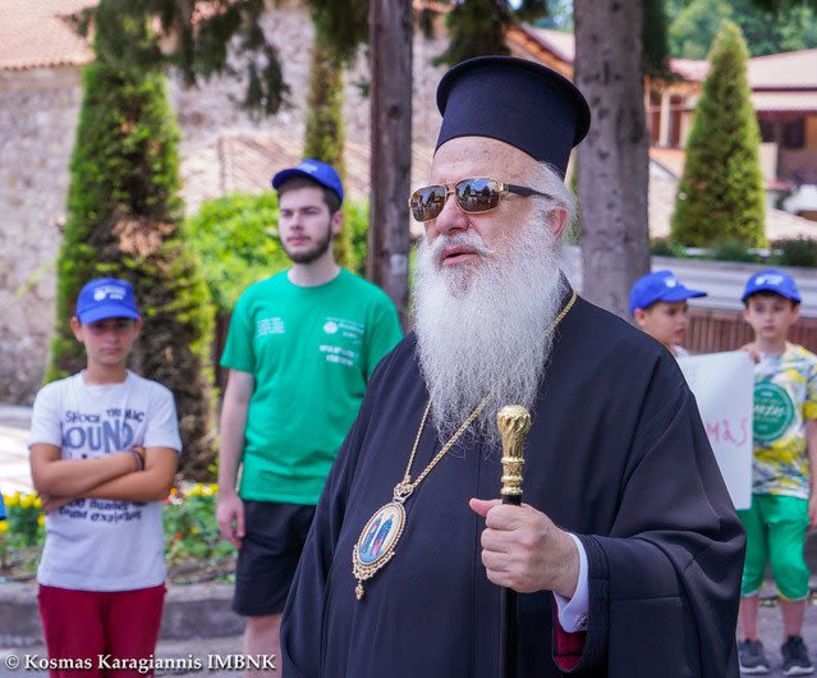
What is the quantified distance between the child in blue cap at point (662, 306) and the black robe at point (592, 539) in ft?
10.0

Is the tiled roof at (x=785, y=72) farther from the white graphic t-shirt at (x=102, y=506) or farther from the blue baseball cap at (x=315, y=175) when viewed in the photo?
the white graphic t-shirt at (x=102, y=506)

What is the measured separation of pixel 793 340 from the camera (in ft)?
43.1

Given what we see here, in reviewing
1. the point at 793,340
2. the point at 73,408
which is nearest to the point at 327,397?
the point at 73,408

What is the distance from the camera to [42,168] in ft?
69.7

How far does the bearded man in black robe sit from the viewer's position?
254 centimetres

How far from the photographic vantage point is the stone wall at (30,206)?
20.9 m

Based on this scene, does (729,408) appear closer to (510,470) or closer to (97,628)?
(97,628)

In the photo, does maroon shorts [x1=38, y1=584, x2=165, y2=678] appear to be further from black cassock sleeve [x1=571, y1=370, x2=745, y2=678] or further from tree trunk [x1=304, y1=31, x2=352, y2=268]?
tree trunk [x1=304, y1=31, x2=352, y2=268]

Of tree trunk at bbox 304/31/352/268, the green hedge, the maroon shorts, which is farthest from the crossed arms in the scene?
tree trunk at bbox 304/31/352/268

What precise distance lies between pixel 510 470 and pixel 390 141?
17.6 ft

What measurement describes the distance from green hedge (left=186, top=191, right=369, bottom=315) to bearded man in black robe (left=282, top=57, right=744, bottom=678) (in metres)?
13.9

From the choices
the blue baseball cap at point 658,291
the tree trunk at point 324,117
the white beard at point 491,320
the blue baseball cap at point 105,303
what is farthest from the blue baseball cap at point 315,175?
the tree trunk at point 324,117

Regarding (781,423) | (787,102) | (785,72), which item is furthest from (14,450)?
(785,72)

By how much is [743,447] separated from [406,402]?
3.02 metres
